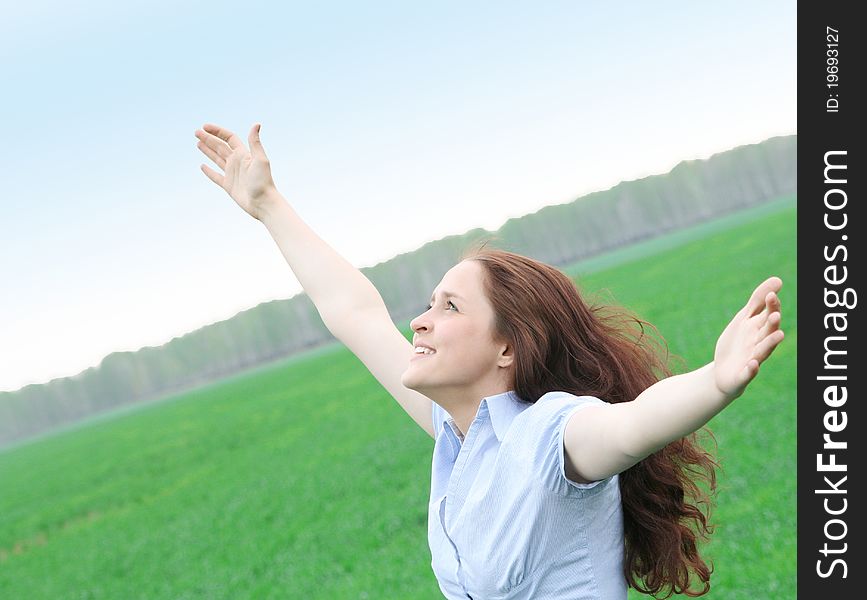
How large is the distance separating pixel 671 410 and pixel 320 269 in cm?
144

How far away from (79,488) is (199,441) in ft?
9.12

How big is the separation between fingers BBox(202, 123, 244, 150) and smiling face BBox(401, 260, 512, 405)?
111cm

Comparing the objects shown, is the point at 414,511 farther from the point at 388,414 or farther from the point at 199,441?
the point at 199,441

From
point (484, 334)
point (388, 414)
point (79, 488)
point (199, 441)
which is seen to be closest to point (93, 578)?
point (388, 414)

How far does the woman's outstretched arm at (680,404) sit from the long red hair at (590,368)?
0.35m

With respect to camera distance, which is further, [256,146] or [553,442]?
[256,146]

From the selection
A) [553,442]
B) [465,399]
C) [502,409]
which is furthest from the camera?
[465,399]

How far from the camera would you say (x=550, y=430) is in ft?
6.77

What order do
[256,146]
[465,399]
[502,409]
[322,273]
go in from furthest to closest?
[256,146] < [322,273] < [465,399] < [502,409]

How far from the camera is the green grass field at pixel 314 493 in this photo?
8016mm

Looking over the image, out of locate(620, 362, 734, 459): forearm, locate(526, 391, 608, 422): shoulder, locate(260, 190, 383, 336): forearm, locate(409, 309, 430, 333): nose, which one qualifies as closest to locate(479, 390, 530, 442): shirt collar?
locate(526, 391, 608, 422): shoulder

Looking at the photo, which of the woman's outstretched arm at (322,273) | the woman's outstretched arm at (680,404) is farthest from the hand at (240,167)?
the woman's outstretched arm at (680,404)

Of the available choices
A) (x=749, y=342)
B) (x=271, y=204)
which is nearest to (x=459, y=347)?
(x=749, y=342)

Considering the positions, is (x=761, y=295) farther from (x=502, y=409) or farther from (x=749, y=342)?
(x=502, y=409)
